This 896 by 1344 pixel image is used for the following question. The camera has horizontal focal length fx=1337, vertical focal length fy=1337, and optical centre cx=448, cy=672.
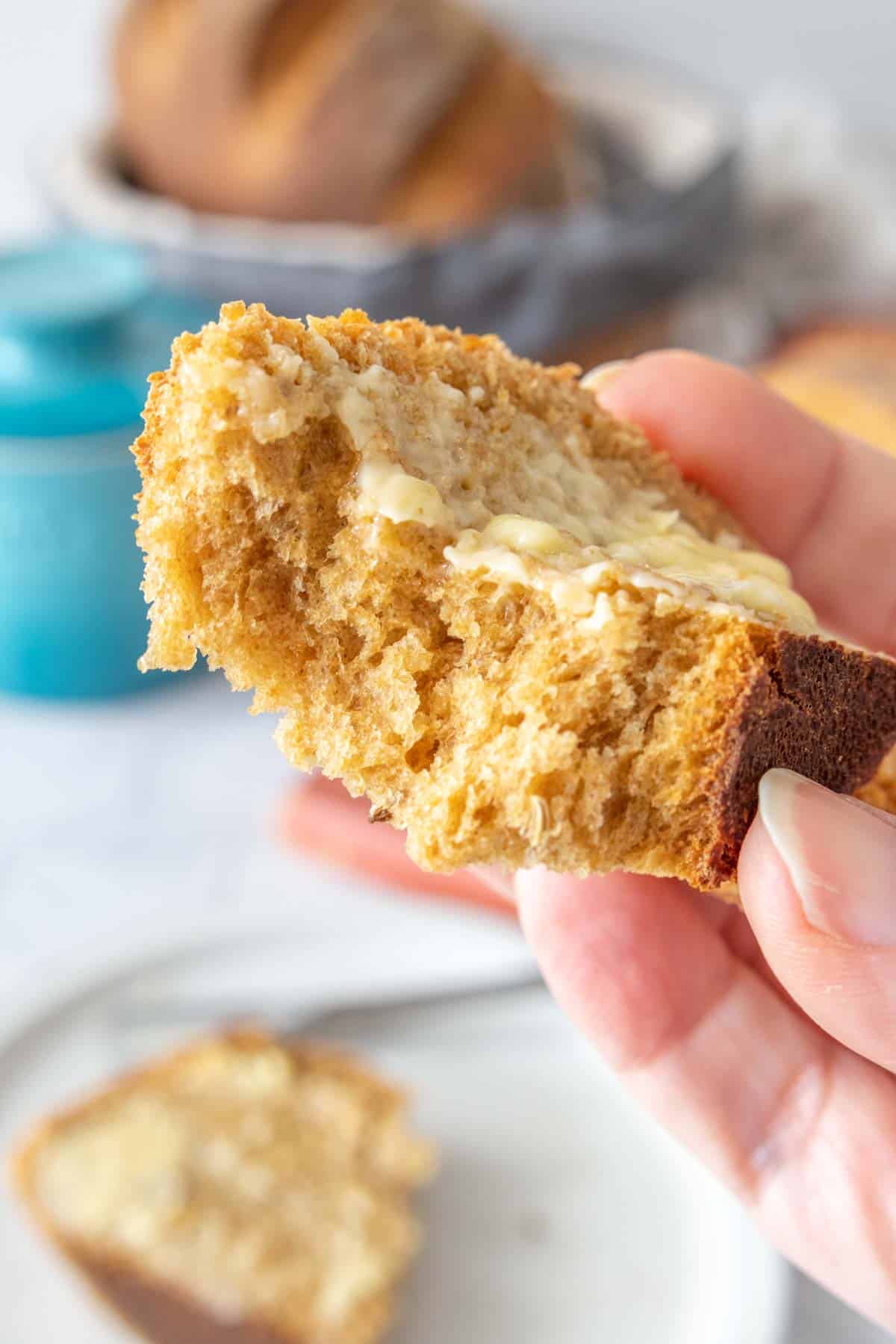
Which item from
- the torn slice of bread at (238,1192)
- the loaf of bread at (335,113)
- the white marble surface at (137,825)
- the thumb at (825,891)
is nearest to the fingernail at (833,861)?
the thumb at (825,891)

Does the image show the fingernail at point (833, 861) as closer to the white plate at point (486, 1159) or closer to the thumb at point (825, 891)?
the thumb at point (825, 891)

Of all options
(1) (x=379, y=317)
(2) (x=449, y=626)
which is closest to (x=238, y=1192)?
(2) (x=449, y=626)

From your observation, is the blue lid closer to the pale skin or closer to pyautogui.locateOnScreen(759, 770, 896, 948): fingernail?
the pale skin

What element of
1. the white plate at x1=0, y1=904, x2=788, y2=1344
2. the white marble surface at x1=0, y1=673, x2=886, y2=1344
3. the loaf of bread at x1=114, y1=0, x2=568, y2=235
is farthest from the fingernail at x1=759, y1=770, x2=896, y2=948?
the loaf of bread at x1=114, y1=0, x2=568, y2=235

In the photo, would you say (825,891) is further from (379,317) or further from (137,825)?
(379,317)

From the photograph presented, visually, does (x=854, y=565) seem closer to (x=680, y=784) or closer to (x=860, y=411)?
(x=680, y=784)

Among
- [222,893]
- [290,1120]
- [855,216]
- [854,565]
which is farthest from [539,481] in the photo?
[855,216]
